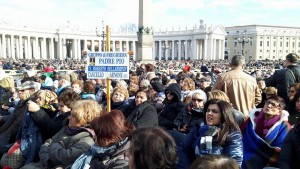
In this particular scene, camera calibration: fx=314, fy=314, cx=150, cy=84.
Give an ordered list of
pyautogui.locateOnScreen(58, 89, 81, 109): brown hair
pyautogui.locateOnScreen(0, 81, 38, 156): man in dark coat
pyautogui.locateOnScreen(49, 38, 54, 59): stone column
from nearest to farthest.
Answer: pyautogui.locateOnScreen(58, 89, 81, 109): brown hair < pyautogui.locateOnScreen(0, 81, 38, 156): man in dark coat < pyautogui.locateOnScreen(49, 38, 54, 59): stone column

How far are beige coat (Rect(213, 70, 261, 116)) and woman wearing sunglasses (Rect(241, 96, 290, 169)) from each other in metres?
1.31

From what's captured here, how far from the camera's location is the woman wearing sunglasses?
369 cm

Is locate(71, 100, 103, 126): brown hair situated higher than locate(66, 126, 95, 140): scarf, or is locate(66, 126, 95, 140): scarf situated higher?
locate(71, 100, 103, 126): brown hair

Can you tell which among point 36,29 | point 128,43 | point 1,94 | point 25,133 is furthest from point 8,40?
point 25,133

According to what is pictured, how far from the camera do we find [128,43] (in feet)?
A: 336

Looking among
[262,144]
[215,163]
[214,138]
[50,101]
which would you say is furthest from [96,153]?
[50,101]

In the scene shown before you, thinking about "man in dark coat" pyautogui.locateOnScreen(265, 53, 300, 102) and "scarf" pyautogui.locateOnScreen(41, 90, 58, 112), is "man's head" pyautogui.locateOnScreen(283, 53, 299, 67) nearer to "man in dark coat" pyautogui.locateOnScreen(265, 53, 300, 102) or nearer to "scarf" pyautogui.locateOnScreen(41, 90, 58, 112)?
"man in dark coat" pyautogui.locateOnScreen(265, 53, 300, 102)

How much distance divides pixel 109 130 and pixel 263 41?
383 ft

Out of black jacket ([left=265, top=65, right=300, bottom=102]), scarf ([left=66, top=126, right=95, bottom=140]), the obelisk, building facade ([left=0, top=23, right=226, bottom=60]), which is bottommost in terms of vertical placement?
scarf ([left=66, top=126, right=95, bottom=140])

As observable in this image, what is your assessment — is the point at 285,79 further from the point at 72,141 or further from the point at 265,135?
the point at 72,141

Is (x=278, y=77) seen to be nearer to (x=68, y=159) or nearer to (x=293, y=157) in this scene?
(x=293, y=157)

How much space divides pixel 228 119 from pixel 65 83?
20.7 feet

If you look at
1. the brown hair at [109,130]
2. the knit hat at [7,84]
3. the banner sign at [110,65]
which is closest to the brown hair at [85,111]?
the brown hair at [109,130]

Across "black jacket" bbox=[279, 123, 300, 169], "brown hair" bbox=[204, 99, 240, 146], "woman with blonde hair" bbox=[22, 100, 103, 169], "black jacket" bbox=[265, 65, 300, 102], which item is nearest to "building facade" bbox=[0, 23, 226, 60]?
"black jacket" bbox=[265, 65, 300, 102]
